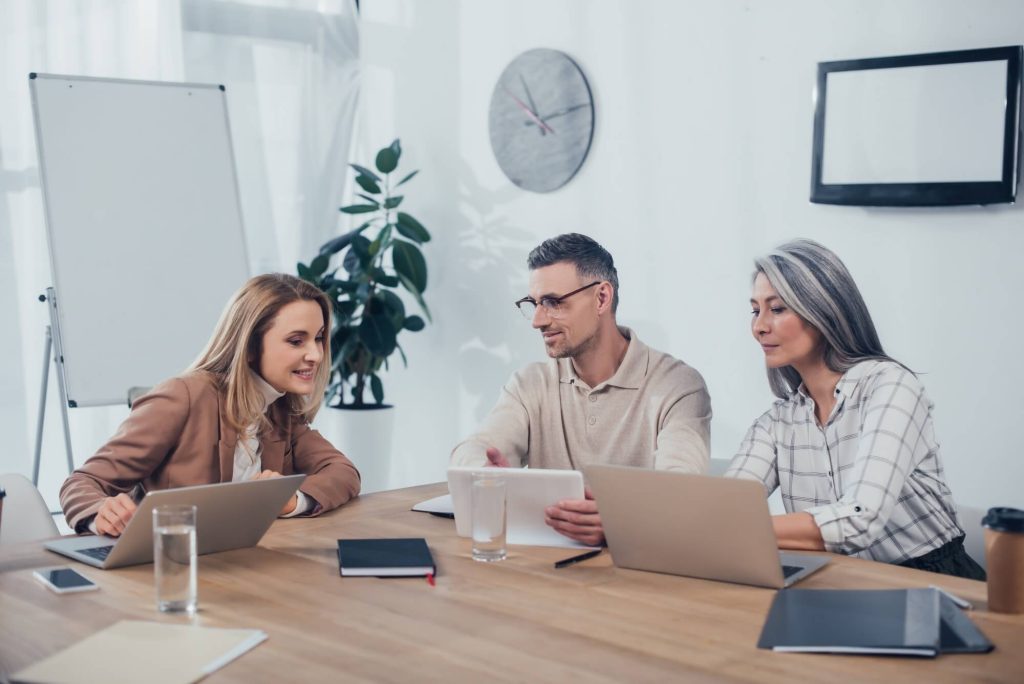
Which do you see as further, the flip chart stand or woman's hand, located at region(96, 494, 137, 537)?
the flip chart stand

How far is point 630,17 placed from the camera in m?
4.01

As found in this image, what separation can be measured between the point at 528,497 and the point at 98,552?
724 mm

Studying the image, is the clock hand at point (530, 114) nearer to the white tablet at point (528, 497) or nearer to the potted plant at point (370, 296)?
the potted plant at point (370, 296)

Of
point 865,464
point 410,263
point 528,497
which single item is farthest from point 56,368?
point 865,464

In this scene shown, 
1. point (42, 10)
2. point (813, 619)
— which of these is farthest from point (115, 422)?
point (813, 619)

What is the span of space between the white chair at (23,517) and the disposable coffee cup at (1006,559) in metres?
1.69

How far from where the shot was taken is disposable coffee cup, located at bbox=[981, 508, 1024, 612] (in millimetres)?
1533

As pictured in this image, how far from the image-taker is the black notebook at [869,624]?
139 centimetres

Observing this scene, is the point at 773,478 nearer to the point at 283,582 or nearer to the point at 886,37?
the point at 283,582

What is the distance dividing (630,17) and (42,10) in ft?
7.19

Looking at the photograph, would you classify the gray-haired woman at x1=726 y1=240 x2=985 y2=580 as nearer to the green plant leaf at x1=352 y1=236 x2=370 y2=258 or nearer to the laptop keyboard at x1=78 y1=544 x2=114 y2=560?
the laptop keyboard at x1=78 y1=544 x2=114 y2=560

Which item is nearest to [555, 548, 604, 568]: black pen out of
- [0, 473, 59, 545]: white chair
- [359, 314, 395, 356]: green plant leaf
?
[0, 473, 59, 545]: white chair

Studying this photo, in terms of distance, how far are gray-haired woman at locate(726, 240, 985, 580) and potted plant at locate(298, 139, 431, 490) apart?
2.43 m

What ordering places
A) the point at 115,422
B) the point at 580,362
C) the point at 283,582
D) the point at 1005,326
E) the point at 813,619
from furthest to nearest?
1. the point at 115,422
2. the point at 1005,326
3. the point at 580,362
4. the point at 283,582
5. the point at 813,619
